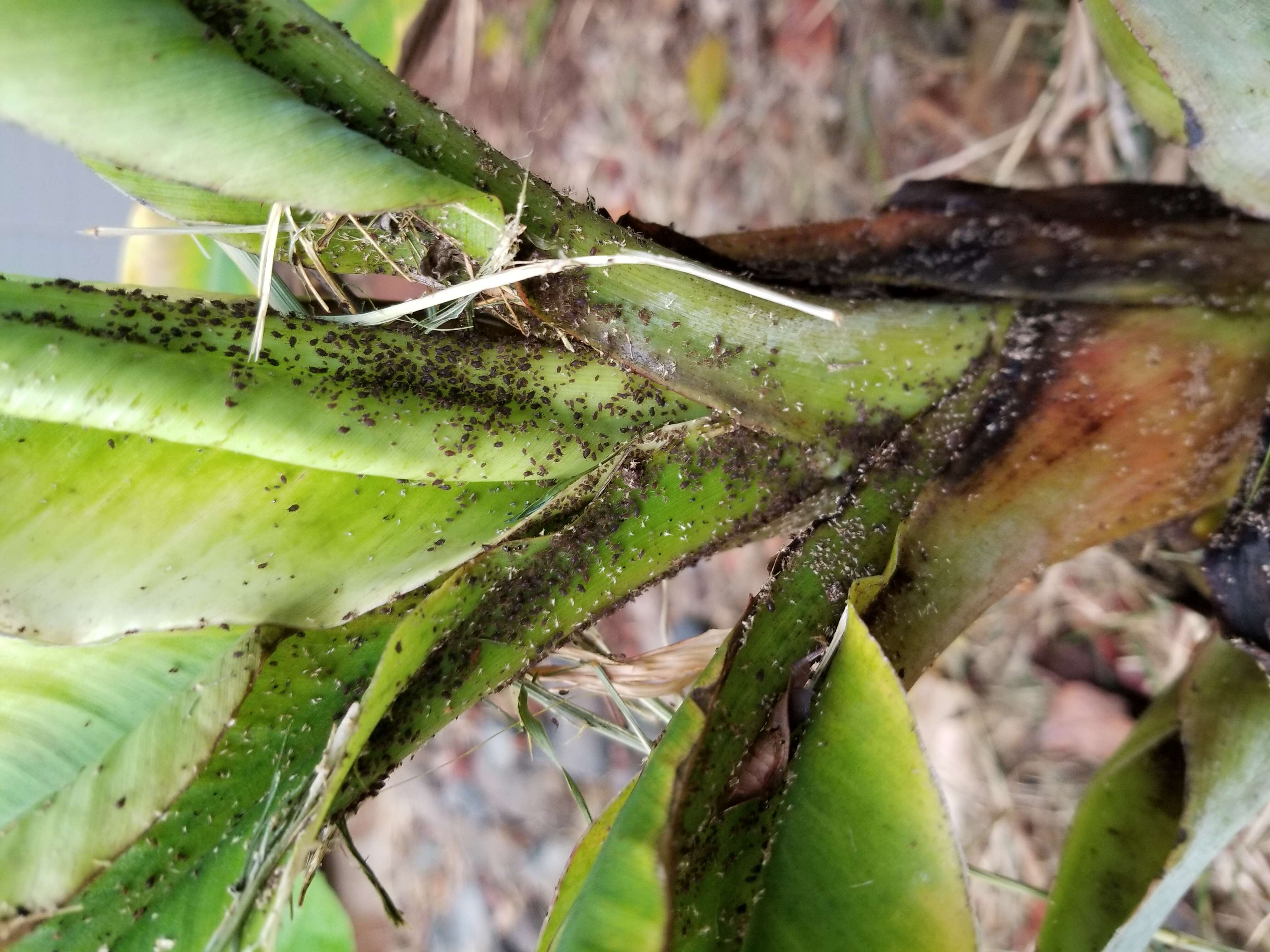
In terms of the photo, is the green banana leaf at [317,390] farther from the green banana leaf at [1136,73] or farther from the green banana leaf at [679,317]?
the green banana leaf at [1136,73]

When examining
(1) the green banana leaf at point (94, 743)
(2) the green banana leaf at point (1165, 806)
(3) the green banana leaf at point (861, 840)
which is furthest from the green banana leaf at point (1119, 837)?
(1) the green banana leaf at point (94, 743)

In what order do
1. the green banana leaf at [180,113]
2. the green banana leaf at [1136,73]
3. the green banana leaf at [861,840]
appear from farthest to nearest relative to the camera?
the green banana leaf at [1136,73] → the green banana leaf at [861,840] → the green banana leaf at [180,113]

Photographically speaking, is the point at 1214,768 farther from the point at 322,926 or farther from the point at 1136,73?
the point at 322,926

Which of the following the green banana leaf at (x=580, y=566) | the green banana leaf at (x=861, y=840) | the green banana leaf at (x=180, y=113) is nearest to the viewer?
the green banana leaf at (x=180, y=113)

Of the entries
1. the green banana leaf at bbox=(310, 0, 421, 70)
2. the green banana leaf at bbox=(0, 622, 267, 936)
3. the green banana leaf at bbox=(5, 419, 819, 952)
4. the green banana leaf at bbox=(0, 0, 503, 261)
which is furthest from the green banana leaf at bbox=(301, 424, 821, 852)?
the green banana leaf at bbox=(310, 0, 421, 70)

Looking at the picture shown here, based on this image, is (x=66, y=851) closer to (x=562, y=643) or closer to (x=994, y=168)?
(x=562, y=643)

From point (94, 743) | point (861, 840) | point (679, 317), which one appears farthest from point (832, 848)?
point (94, 743)
